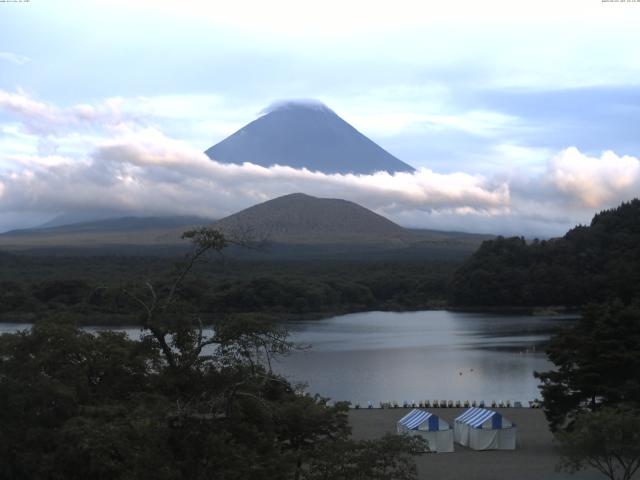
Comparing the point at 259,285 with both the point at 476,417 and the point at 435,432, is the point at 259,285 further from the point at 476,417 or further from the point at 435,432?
the point at 435,432

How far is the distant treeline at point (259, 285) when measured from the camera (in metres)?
49.7

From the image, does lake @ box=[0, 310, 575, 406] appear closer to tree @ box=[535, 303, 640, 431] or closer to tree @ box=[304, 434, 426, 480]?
tree @ box=[535, 303, 640, 431]

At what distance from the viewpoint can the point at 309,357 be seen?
3359cm

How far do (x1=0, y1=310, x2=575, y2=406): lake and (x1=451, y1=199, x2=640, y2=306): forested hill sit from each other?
7.83m

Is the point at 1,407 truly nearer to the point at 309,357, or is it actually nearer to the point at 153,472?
the point at 153,472

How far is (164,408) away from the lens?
697cm

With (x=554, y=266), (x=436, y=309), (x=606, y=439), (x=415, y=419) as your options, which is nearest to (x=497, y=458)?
(x=415, y=419)

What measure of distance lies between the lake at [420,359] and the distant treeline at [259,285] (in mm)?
4493

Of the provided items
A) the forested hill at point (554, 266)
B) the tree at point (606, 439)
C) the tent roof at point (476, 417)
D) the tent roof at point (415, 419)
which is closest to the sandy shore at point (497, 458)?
the tent roof at point (476, 417)

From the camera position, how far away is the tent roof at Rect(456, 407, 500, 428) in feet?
54.2

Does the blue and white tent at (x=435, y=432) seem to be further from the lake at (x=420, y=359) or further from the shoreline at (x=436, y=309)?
the shoreline at (x=436, y=309)

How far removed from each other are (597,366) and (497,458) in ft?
8.24

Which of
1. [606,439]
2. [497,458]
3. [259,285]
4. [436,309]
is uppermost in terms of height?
[606,439]

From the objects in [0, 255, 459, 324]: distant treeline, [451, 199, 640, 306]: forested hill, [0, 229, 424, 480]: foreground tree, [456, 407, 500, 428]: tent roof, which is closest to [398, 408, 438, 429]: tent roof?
[456, 407, 500, 428]: tent roof
